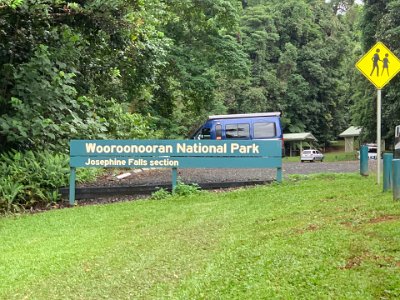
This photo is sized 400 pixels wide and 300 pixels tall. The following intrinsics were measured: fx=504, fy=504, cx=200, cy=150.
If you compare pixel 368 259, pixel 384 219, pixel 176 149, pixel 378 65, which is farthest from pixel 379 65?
pixel 368 259

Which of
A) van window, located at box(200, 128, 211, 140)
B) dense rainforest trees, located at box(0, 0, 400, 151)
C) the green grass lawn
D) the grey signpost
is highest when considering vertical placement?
dense rainforest trees, located at box(0, 0, 400, 151)

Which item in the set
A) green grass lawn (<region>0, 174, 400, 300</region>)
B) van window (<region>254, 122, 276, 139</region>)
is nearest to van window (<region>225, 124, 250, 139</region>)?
van window (<region>254, 122, 276, 139</region>)

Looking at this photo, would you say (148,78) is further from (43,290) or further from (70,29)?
(43,290)

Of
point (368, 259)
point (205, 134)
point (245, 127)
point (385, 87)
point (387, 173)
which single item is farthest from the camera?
point (385, 87)

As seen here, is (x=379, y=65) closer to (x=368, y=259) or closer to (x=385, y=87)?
(x=368, y=259)

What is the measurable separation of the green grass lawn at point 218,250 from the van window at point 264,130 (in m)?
11.8

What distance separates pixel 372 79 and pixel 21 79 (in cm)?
809

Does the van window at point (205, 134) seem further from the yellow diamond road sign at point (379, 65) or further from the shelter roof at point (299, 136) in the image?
the shelter roof at point (299, 136)

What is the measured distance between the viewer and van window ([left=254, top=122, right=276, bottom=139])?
21.2m

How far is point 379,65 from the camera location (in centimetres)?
977

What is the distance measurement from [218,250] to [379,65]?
5.83 meters

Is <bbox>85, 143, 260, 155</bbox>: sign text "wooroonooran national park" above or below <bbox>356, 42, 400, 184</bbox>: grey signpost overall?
below

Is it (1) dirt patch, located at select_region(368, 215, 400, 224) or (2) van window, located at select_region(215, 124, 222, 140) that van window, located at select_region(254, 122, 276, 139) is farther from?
(1) dirt patch, located at select_region(368, 215, 400, 224)

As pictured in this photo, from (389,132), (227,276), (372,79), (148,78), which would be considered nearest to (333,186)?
(372,79)
